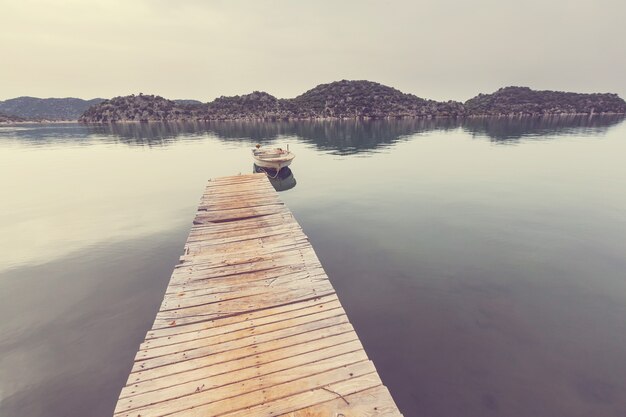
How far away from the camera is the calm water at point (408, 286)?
6.94 meters

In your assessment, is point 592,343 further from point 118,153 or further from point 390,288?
point 118,153

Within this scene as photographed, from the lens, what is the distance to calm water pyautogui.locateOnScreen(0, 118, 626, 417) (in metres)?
→ 6.94

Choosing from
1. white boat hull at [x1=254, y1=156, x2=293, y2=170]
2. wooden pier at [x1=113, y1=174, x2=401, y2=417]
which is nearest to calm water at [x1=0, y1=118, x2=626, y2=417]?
wooden pier at [x1=113, y1=174, x2=401, y2=417]

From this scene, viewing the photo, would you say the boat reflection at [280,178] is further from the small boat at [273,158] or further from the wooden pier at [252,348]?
the wooden pier at [252,348]

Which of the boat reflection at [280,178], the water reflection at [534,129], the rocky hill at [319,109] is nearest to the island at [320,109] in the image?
the rocky hill at [319,109]

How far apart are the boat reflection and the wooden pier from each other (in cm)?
1604

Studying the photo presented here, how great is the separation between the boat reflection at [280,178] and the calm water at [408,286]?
2.56 meters

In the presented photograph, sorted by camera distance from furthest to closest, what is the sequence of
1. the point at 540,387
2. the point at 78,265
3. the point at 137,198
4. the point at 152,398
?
the point at 137,198 → the point at 78,265 → the point at 540,387 → the point at 152,398

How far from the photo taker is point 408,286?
35.2ft

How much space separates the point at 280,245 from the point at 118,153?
4911 cm

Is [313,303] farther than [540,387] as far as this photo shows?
Yes

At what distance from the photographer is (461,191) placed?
22812 millimetres

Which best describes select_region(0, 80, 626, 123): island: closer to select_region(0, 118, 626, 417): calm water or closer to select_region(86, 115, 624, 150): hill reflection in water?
select_region(86, 115, 624, 150): hill reflection in water

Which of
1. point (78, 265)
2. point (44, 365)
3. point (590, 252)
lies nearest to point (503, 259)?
point (590, 252)
